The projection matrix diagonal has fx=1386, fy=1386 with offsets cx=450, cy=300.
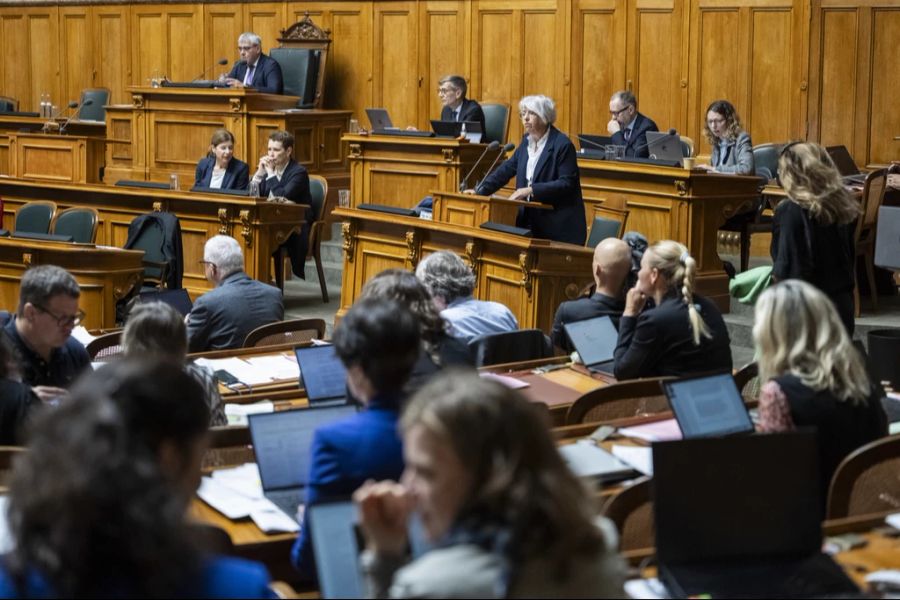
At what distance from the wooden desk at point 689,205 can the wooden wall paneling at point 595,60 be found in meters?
3.06

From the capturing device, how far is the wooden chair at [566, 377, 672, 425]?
165 inches

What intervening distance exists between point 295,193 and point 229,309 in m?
3.79

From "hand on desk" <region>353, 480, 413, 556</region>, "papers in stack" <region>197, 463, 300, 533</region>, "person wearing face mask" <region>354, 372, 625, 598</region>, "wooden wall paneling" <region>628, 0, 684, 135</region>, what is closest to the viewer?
"person wearing face mask" <region>354, 372, 625, 598</region>

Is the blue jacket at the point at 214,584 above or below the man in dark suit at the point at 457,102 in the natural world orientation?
below

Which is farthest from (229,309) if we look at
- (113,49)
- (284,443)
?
(113,49)

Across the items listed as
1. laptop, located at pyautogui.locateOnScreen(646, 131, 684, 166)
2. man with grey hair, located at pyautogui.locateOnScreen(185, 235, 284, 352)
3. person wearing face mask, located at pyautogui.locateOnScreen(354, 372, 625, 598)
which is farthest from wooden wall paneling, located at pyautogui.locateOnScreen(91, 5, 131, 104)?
person wearing face mask, located at pyautogui.locateOnScreen(354, 372, 625, 598)

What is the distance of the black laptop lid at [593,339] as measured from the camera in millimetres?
5082

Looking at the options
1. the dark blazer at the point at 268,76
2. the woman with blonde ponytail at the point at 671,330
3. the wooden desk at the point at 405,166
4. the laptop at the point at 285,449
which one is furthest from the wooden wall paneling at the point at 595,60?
the laptop at the point at 285,449

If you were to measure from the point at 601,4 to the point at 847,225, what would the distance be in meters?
6.65

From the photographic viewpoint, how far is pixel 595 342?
5.14m

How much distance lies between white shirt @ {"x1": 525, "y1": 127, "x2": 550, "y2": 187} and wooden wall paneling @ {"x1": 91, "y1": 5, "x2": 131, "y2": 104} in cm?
843

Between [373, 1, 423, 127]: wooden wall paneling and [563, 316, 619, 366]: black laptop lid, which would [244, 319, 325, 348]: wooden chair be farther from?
[373, 1, 423, 127]: wooden wall paneling

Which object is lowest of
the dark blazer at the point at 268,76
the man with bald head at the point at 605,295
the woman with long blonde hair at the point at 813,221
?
the man with bald head at the point at 605,295

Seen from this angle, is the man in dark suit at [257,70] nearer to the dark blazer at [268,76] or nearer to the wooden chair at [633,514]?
the dark blazer at [268,76]
